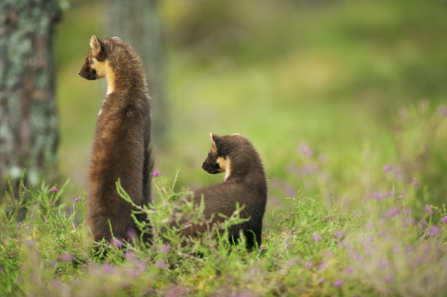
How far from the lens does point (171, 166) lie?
8180 millimetres

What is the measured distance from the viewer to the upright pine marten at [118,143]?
117 inches

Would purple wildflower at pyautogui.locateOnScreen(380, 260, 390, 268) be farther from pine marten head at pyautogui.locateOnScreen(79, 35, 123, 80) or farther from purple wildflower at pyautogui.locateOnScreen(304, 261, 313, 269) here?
pine marten head at pyautogui.locateOnScreen(79, 35, 123, 80)

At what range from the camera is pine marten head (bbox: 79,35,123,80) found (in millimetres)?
3434

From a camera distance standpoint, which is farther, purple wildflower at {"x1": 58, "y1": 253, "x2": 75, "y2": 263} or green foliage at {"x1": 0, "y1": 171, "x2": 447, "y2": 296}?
purple wildflower at {"x1": 58, "y1": 253, "x2": 75, "y2": 263}

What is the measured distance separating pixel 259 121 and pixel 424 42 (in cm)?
902

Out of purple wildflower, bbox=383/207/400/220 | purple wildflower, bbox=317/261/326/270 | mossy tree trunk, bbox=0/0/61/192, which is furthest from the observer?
mossy tree trunk, bbox=0/0/61/192

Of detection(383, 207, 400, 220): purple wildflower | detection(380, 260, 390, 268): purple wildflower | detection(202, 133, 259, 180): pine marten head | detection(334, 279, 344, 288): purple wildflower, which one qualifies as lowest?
detection(334, 279, 344, 288): purple wildflower

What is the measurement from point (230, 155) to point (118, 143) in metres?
1.02

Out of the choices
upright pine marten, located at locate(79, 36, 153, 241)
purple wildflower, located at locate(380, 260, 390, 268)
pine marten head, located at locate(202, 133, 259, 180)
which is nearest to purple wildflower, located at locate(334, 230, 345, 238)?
purple wildflower, located at locate(380, 260, 390, 268)

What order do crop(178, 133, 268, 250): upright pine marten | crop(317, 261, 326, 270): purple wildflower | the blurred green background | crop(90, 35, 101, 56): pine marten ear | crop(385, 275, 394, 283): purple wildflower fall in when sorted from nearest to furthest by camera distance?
crop(385, 275, 394, 283): purple wildflower
crop(317, 261, 326, 270): purple wildflower
crop(178, 133, 268, 250): upright pine marten
crop(90, 35, 101, 56): pine marten ear
the blurred green background

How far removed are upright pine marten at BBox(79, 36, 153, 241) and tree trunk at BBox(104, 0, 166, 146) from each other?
5.68 m

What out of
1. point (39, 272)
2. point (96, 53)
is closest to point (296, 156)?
point (96, 53)

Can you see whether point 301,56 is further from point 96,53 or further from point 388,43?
point 96,53

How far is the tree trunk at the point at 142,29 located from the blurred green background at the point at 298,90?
1.96 feet
